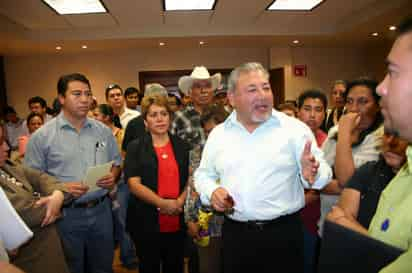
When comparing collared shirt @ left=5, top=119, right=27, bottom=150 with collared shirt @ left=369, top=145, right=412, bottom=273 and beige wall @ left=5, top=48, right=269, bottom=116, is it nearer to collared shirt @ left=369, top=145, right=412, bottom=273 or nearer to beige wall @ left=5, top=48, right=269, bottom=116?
beige wall @ left=5, top=48, right=269, bottom=116

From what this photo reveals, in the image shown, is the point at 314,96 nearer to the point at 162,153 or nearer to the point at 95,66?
the point at 162,153

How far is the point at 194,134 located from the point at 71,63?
699cm

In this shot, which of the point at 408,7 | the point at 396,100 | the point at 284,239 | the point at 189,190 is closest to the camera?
the point at 396,100

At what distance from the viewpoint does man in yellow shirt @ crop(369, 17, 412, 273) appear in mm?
734

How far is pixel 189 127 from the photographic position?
8.68 ft

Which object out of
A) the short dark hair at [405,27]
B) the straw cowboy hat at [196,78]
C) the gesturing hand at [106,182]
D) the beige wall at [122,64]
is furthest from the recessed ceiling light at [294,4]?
the short dark hair at [405,27]

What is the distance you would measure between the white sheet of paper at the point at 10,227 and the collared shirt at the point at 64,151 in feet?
3.22

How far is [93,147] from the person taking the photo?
2285 mm

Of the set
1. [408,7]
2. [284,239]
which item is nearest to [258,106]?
[284,239]

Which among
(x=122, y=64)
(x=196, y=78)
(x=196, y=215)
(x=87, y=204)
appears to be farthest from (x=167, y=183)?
(x=122, y=64)

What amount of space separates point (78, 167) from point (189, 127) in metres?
0.93

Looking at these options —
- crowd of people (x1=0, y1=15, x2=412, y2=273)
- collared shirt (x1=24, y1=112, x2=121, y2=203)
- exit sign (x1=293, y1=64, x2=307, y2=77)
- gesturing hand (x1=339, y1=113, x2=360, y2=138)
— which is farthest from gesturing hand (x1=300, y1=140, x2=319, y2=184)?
exit sign (x1=293, y1=64, x2=307, y2=77)

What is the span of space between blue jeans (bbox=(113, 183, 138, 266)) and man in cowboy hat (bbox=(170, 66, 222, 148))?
1112 millimetres

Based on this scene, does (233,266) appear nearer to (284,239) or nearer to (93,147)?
(284,239)
